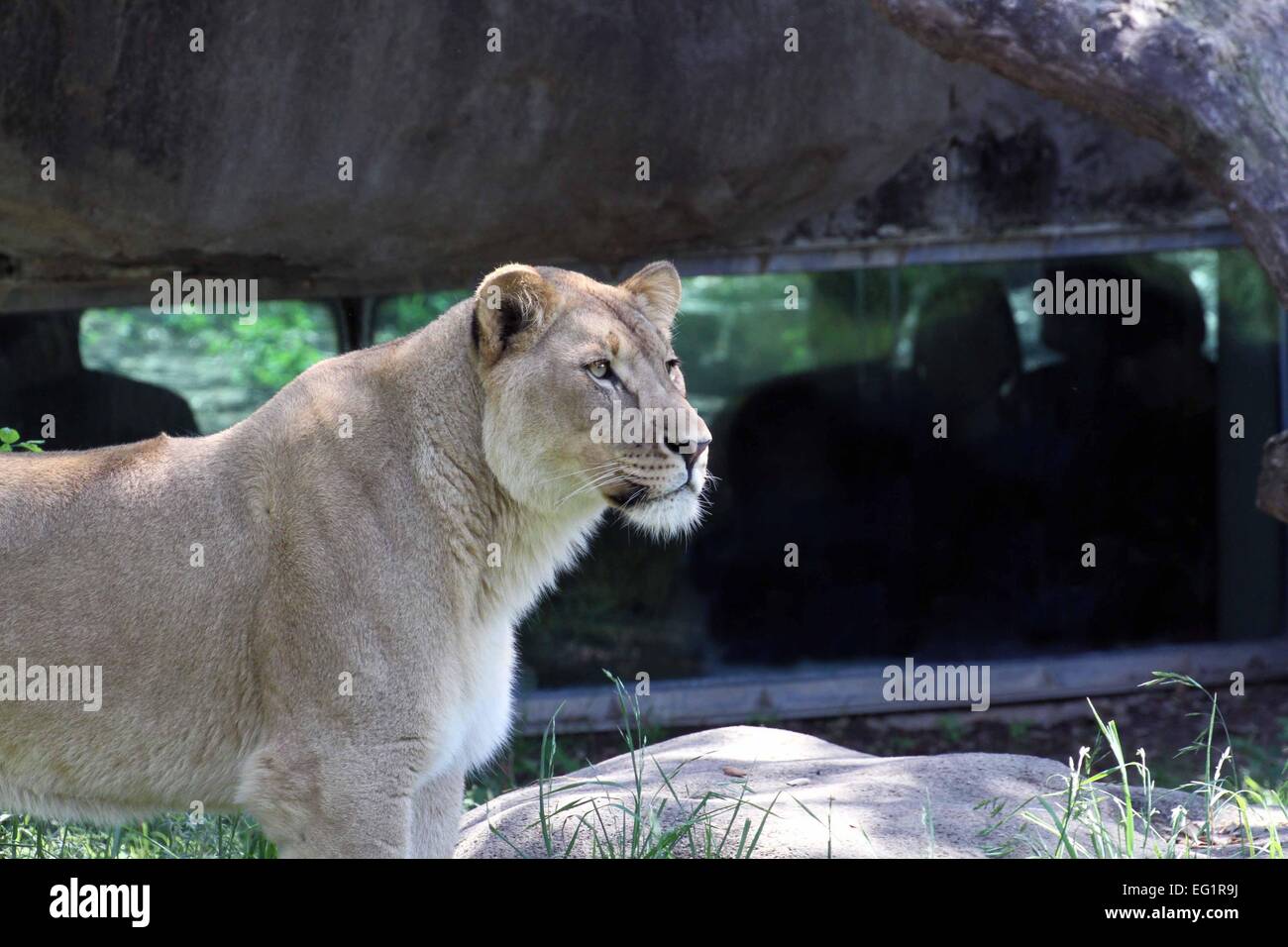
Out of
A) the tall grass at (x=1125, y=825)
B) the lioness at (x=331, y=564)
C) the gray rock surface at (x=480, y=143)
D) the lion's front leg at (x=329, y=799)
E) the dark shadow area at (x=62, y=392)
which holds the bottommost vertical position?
the tall grass at (x=1125, y=825)

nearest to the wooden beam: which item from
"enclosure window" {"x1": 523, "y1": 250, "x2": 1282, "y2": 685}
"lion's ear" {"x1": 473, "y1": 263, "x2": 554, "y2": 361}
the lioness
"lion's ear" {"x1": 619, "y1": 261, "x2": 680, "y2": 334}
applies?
"enclosure window" {"x1": 523, "y1": 250, "x2": 1282, "y2": 685}

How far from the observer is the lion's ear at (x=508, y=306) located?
395cm

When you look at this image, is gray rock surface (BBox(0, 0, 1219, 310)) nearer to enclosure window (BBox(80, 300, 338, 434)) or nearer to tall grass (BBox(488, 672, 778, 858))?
enclosure window (BBox(80, 300, 338, 434))

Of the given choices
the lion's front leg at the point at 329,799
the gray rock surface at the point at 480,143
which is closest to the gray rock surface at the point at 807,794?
the lion's front leg at the point at 329,799

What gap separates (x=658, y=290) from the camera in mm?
4398

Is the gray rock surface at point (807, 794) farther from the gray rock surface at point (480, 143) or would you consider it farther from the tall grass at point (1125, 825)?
the gray rock surface at point (480, 143)

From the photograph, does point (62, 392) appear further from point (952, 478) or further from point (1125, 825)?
point (1125, 825)

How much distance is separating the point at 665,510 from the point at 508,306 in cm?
67

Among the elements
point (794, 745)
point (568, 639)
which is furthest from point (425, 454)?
point (568, 639)

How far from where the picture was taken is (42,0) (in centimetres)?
645

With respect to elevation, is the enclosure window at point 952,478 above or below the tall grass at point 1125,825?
above

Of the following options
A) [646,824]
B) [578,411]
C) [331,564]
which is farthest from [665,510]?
[646,824]

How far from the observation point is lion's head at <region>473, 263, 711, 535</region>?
12.8 feet
